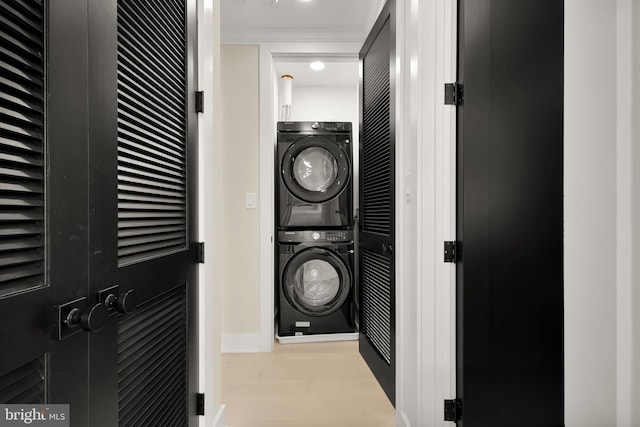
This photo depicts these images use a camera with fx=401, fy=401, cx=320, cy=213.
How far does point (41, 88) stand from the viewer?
0.73 meters

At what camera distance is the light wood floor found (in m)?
2.10

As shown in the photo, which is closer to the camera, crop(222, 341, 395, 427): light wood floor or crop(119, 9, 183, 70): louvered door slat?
crop(119, 9, 183, 70): louvered door slat

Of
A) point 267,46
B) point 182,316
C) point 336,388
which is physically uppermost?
point 267,46

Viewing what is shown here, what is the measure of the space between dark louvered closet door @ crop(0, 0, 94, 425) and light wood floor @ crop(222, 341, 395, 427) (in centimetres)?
149

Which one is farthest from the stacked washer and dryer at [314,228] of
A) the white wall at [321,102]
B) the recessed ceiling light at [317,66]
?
the white wall at [321,102]

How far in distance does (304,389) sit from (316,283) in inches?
42.7

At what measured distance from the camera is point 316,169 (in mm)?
3436

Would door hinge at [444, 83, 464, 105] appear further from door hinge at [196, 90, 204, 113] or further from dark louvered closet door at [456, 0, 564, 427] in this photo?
door hinge at [196, 90, 204, 113]

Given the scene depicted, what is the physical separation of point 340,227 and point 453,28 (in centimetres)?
209

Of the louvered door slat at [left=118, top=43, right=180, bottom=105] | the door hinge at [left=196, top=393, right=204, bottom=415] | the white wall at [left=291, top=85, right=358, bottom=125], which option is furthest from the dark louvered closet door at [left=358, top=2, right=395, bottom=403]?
the white wall at [left=291, top=85, right=358, bottom=125]

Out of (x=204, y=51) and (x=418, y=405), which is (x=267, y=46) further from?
(x=418, y=405)

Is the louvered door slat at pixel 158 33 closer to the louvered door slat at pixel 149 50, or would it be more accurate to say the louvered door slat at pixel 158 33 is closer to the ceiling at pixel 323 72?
the louvered door slat at pixel 149 50

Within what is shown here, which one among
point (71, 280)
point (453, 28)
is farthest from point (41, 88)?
point (453, 28)

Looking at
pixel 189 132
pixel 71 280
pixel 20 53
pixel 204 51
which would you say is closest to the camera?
pixel 20 53
